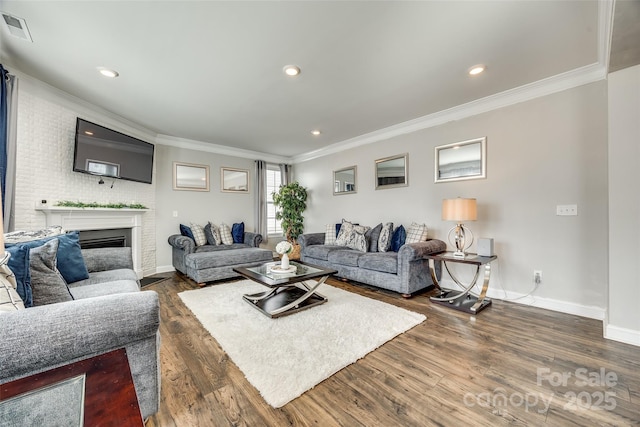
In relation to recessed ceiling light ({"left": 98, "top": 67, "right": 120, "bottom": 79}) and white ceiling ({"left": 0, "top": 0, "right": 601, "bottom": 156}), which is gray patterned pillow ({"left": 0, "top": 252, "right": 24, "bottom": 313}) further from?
recessed ceiling light ({"left": 98, "top": 67, "right": 120, "bottom": 79})

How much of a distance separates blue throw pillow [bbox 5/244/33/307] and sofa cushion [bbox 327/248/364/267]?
313 centimetres

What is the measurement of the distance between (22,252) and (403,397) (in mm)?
2220

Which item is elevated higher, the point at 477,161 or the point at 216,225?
the point at 477,161

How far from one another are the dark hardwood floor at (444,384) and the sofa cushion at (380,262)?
3.21ft

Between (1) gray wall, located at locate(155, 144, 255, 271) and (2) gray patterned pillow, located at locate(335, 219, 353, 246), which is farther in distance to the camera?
(1) gray wall, located at locate(155, 144, 255, 271)

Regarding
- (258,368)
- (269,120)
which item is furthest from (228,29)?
(258,368)

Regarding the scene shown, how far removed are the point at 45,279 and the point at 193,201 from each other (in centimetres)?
366

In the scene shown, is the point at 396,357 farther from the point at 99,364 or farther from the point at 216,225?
the point at 216,225

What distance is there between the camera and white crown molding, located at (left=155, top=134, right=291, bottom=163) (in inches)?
183

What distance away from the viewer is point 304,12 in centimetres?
182

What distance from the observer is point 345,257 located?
383 cm

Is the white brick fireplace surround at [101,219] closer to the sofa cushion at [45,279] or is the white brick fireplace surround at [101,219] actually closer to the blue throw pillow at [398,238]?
the sofa cushion at [45,279]

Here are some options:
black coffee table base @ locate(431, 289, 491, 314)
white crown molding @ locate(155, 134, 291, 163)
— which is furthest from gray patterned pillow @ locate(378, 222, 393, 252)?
white crown molding @ locate(155, 134, 291, 163)

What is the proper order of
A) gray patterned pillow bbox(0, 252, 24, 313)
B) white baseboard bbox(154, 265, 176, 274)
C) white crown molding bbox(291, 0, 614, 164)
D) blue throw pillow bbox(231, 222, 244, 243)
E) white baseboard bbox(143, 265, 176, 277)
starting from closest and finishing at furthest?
1. gray patterned pillow bbox(0, 252, 24, 313)
2. white crown molding bbox(291, 0, 614, 164)
3. white baseboard bbox(143, 265, 176, 277)
4. white baseboard bbox(154, 265, 176, 274)
5. blue throw pillow bbox(231, 222, 244, 243)
